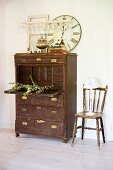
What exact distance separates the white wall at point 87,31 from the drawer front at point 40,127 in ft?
1.92

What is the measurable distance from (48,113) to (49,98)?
0.25 m

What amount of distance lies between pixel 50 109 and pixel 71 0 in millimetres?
1900

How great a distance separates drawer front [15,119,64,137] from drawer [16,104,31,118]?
0.28ft

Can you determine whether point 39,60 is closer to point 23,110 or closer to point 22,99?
point 22,99

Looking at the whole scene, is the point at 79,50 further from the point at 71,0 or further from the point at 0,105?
the point at 0,105

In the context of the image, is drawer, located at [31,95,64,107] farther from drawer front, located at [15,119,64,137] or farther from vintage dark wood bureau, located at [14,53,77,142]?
drawer front, located at [15,119,64,137]

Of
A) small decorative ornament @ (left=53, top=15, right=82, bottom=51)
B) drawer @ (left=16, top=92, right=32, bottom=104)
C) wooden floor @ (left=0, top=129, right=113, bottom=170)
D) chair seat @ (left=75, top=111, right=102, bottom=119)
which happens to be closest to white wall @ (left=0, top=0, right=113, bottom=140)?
small decorative ornament @ (left=53, top=15, right=82, bottom=51)

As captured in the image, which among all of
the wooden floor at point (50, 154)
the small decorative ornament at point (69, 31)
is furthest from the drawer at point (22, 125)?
the small decorative ornament at point (69, 31)

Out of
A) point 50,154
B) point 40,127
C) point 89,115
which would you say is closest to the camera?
point 50,154

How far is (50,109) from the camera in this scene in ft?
14.7

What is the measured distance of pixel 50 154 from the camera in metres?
3.89

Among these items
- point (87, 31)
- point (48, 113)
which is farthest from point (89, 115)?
point (87, 31)

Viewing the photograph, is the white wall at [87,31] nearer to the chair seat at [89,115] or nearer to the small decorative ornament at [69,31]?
the small decorative ornament at [69,31]

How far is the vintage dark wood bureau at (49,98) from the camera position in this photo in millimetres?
4391
